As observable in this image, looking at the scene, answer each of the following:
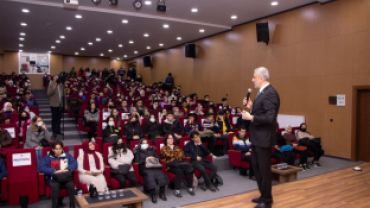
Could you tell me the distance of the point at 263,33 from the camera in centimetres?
722

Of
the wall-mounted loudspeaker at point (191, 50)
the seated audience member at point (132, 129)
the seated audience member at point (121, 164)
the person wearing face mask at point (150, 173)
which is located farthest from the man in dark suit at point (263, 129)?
the wall-mounted loudspeaker at point (191, 50)

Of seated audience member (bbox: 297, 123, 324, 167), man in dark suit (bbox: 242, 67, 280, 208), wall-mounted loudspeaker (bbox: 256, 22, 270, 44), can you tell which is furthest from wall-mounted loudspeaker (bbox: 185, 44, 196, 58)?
man in dark suit (bbox: 242, 67, 280, 208)

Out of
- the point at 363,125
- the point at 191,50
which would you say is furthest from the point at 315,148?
the point at 191,50

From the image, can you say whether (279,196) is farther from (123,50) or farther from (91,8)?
(123,50)

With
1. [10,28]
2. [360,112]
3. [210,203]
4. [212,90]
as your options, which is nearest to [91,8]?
[10,28]

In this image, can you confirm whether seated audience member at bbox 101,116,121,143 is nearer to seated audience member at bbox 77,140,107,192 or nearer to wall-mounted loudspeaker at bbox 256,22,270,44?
seated audience member at bbox 77,140,107,192

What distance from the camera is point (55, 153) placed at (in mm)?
3477

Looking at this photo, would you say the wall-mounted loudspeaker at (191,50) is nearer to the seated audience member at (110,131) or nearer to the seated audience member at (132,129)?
the seated audience member at (132,129)

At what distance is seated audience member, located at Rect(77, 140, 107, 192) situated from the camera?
3.52 m

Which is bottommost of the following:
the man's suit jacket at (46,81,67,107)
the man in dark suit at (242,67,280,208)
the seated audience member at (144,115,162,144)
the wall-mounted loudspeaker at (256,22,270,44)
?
the seated audience member at (144,115,162,144)

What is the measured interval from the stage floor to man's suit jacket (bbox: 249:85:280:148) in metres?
0.61

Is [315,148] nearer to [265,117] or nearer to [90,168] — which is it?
[265,117]

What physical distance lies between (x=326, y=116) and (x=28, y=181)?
5846 millimetres

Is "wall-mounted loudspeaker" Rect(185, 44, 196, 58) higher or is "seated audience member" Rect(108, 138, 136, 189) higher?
"wall-mounted loudspeaker" Rect(185, 44, 196, 58)
